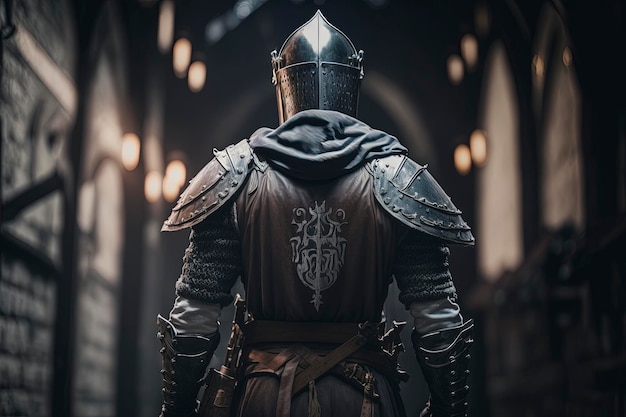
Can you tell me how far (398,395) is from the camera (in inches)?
157

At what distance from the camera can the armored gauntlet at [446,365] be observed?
12.6 ft

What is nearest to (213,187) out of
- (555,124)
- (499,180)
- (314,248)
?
(314,248)

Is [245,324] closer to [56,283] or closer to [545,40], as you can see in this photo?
[56,283]

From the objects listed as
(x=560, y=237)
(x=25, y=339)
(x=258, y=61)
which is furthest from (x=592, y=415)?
(x=258, y=61)

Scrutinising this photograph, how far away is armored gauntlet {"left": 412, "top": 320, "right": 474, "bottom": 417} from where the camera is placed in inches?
151

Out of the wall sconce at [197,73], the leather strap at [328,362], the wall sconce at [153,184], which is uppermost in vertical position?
the wall sconce at [197,73]

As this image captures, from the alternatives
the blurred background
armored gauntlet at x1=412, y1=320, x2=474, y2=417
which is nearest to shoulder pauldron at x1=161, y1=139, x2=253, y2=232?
armored gauntlet at x1=412, y1=320, x2=474, y2=417

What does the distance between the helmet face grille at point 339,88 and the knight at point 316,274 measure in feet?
0.58

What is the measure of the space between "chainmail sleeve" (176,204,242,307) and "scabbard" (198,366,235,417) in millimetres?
236

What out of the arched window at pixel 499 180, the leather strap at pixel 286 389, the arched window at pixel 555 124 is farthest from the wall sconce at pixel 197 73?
the leather strap at pixel 286 389

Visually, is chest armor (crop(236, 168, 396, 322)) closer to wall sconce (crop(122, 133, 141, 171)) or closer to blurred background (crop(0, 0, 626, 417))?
blurred background (crop(0, 0, 626, 417))

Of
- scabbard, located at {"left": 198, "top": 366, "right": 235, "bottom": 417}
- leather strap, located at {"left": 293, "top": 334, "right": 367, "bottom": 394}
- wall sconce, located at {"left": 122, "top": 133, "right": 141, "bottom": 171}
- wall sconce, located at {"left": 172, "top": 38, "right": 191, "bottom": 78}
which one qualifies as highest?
wall sconce, located at {"left": 172, "top": 38, "right": 191, "bottom": 78}

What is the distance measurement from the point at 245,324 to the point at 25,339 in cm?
525

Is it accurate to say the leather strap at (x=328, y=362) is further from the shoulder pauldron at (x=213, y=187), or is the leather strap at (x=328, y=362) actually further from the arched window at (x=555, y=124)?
the arched window at (x=555, y=124)
